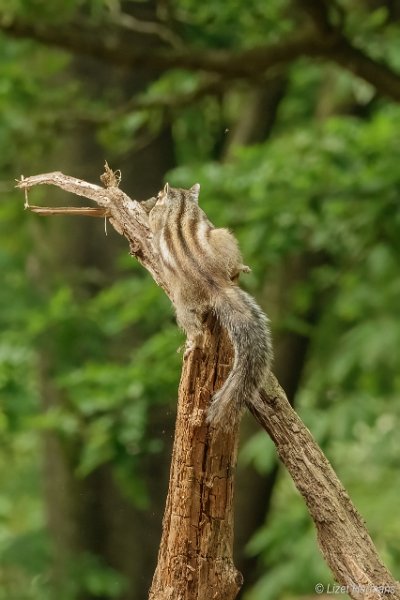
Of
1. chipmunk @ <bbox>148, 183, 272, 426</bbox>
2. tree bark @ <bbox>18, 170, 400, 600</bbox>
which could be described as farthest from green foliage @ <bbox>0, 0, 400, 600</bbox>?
tree bark @ <bbox>18, 170, 400, 600</bbox>

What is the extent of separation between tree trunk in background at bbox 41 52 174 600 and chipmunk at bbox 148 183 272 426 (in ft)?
12.0

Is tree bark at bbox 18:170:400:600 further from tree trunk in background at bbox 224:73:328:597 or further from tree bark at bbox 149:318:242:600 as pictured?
tree trunk in background at bbox 224:73:328:597

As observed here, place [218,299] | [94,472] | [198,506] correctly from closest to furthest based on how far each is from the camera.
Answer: [198,506], [218,299], [94,472]

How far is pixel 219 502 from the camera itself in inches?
107

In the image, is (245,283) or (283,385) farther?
(283,385)

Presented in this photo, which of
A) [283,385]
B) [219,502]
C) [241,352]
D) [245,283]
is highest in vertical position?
[283,385]

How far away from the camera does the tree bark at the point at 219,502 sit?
271 cm

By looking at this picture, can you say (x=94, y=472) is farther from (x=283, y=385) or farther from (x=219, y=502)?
(x=219, y=502)

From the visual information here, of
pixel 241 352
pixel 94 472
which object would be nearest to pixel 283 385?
pixel 94 472

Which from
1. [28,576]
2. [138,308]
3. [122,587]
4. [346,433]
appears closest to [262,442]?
[346,433]

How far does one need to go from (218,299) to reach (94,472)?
14.8 ft

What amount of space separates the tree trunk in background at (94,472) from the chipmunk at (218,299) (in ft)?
12.0

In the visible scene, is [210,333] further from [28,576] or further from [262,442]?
[28,576]

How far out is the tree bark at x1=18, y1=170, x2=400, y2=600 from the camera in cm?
271
